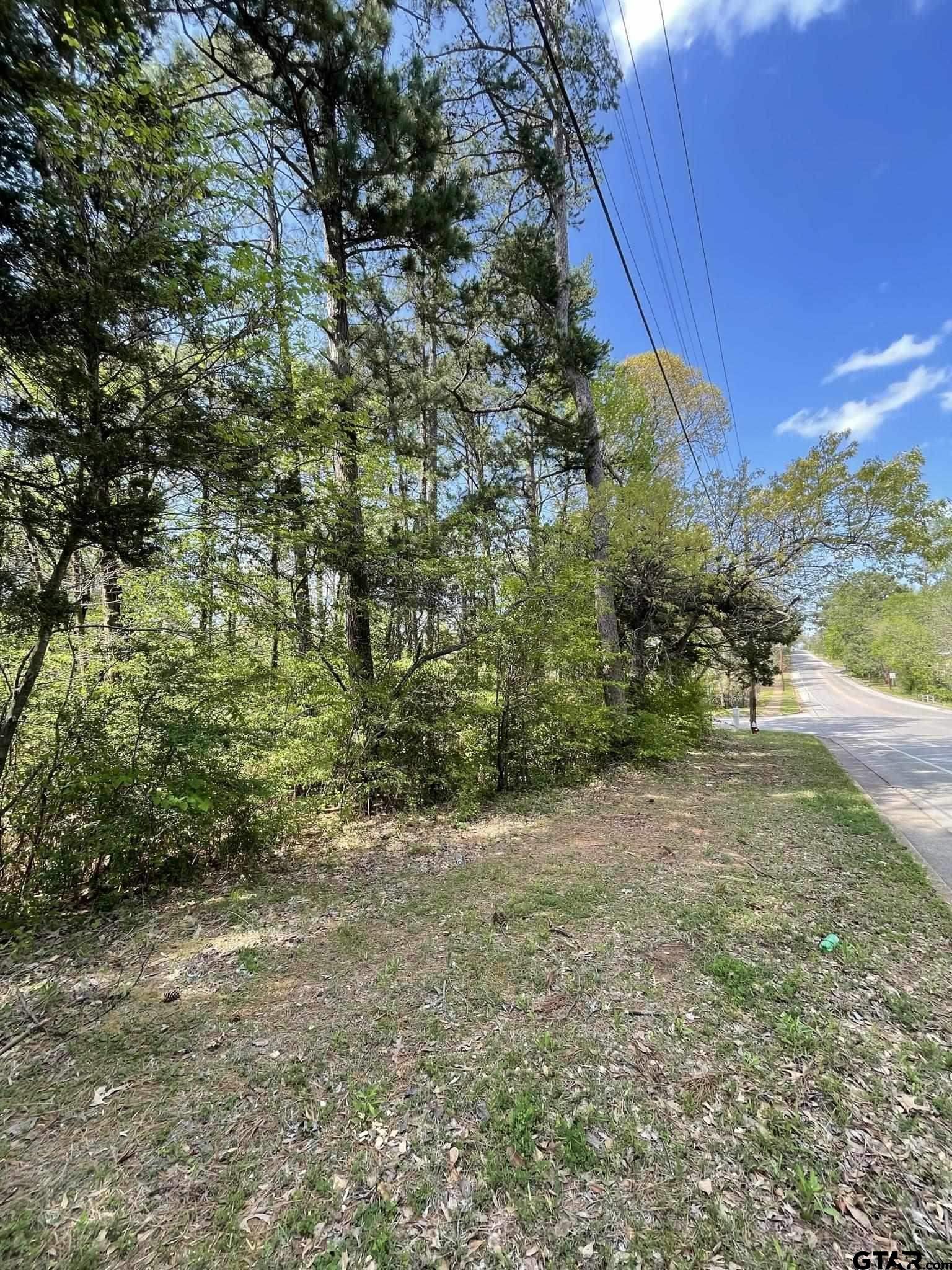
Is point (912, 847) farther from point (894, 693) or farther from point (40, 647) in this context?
point (894, 693)

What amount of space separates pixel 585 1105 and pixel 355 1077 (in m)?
0.94

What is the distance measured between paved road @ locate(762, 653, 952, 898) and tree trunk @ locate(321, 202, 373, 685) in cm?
578

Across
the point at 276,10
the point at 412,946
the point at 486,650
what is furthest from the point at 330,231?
the point at 412,946

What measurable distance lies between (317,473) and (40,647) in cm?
313

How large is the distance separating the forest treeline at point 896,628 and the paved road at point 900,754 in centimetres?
236

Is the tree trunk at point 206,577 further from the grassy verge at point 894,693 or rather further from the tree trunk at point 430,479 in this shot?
the grassy verge at point 894,693

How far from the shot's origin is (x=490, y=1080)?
197 cm

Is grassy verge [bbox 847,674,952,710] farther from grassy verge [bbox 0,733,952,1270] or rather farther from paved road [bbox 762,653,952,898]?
grassy verge [bbox 0,733,952,1270]

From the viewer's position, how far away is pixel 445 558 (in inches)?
223

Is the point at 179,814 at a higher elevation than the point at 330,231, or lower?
lower

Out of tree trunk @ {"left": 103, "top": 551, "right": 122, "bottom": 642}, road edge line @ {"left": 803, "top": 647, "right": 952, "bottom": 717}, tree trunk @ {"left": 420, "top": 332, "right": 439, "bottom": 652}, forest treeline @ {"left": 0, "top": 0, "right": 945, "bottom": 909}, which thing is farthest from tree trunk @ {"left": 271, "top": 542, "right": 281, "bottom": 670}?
road edge line @ {"left": 803, "top": 647, "right": 952, "bottom": 717}

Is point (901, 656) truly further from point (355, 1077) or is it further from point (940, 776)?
point (355, 1077)

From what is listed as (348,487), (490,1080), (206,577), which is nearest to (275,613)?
(206,577)

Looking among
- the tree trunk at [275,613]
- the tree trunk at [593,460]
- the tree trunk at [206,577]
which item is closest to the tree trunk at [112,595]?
the tree trunk at [206,577]
